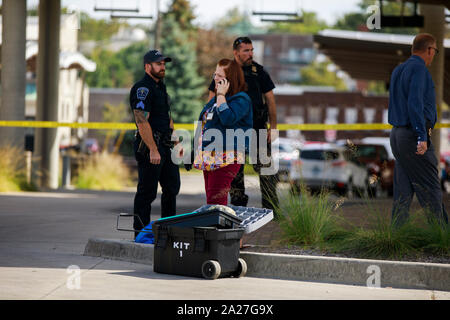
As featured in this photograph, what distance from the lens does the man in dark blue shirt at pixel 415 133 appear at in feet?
29.7

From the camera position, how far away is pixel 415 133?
30.0 ft

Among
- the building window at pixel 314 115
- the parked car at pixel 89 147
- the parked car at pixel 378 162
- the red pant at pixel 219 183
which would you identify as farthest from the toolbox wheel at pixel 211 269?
the building window at pixel 314 115

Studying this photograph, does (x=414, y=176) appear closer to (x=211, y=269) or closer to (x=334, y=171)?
(x=211, y=269)

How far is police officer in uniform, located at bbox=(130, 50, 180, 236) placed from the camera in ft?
30.5

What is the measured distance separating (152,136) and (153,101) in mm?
361

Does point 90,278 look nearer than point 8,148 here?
Yes

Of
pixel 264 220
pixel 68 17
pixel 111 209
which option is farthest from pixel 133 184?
pixel 68 17

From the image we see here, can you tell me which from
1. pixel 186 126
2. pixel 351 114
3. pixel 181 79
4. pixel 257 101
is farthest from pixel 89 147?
pixel 257 101

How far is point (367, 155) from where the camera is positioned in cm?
2688

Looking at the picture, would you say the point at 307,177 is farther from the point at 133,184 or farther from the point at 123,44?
the point at 123,44

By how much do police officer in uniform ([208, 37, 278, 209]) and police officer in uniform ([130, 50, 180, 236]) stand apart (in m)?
0.78

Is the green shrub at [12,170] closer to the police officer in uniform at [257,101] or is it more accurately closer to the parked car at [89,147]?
the police officer in uniform at [257,101]

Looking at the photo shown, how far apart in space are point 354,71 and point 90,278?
29.7 m

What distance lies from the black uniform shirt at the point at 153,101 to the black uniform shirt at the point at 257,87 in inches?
50.5
